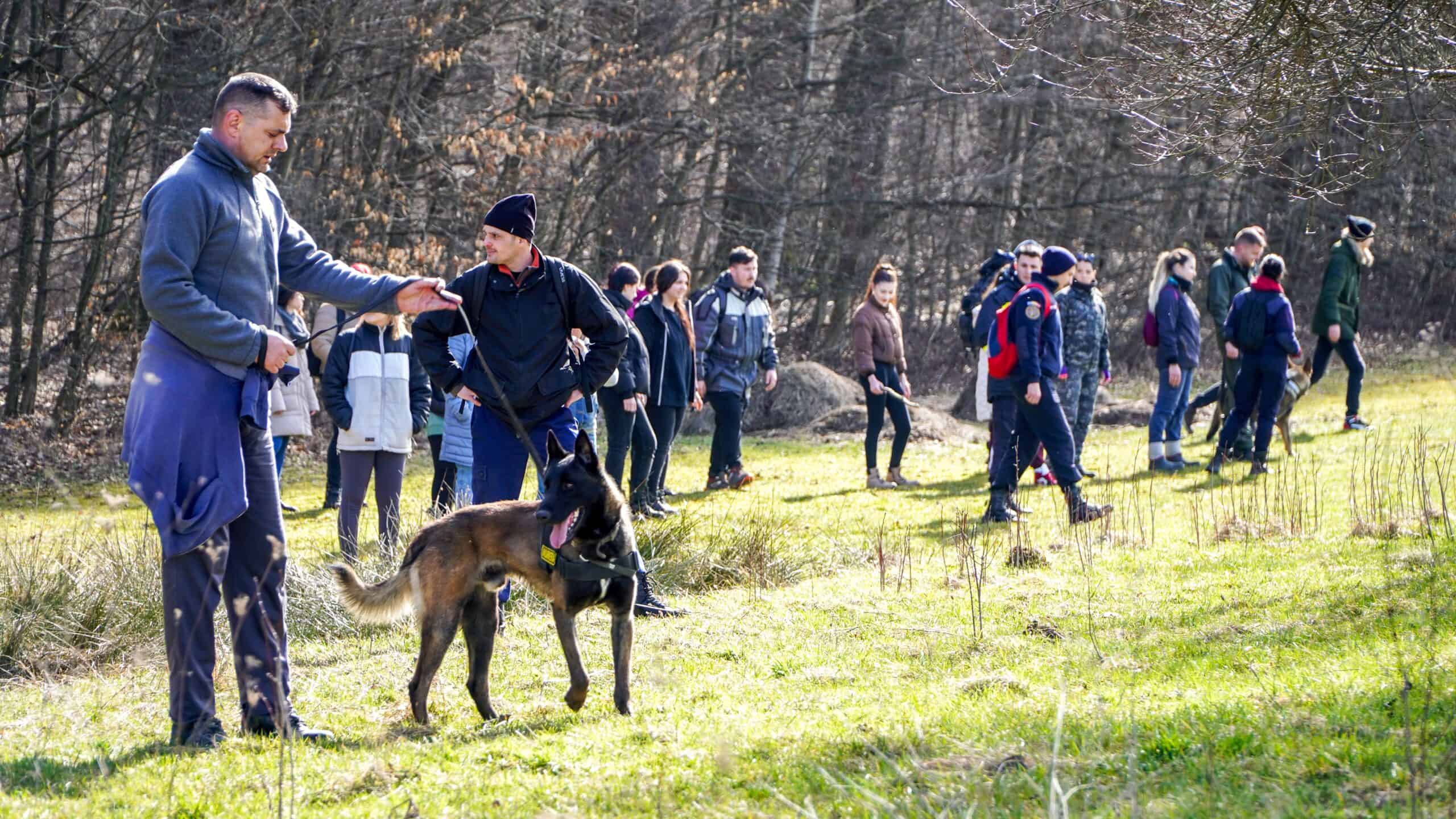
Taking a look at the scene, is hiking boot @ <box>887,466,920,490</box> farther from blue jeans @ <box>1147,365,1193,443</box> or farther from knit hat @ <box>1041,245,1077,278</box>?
knit hat @ <box>1041,245,1077,278</box>

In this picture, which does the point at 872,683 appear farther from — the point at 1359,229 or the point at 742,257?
the point at 1359,229

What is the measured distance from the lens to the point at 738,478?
14297 millimetres

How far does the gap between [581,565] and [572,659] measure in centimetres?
41

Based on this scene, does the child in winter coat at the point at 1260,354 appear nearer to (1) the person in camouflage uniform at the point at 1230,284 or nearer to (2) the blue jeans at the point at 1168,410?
(2) the blue jeans at the point at 1168,410

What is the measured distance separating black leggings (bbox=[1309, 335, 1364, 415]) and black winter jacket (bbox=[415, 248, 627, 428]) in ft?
36.5

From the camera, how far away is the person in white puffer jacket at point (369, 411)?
1021 centimetres

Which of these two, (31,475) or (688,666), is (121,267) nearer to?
(31,475)

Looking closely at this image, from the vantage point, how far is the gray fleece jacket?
16.7 ft

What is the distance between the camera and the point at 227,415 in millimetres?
5293

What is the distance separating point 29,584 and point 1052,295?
25.5 ft

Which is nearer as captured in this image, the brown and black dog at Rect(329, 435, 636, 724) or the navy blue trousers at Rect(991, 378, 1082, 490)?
the brown and black dog at Rect(329, 435, 636, 724)

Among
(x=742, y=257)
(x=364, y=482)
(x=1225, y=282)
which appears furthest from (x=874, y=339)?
(x=364, y=482)

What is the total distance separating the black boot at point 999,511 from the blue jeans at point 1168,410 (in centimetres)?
328

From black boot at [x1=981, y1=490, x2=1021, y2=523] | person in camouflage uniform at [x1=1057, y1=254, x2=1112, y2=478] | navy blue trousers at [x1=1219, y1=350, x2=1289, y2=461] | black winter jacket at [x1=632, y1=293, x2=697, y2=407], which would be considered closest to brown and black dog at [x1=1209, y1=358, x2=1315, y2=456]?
navy blue trousers at [x1=1219, y1=350, x2=1289, y2=461]
